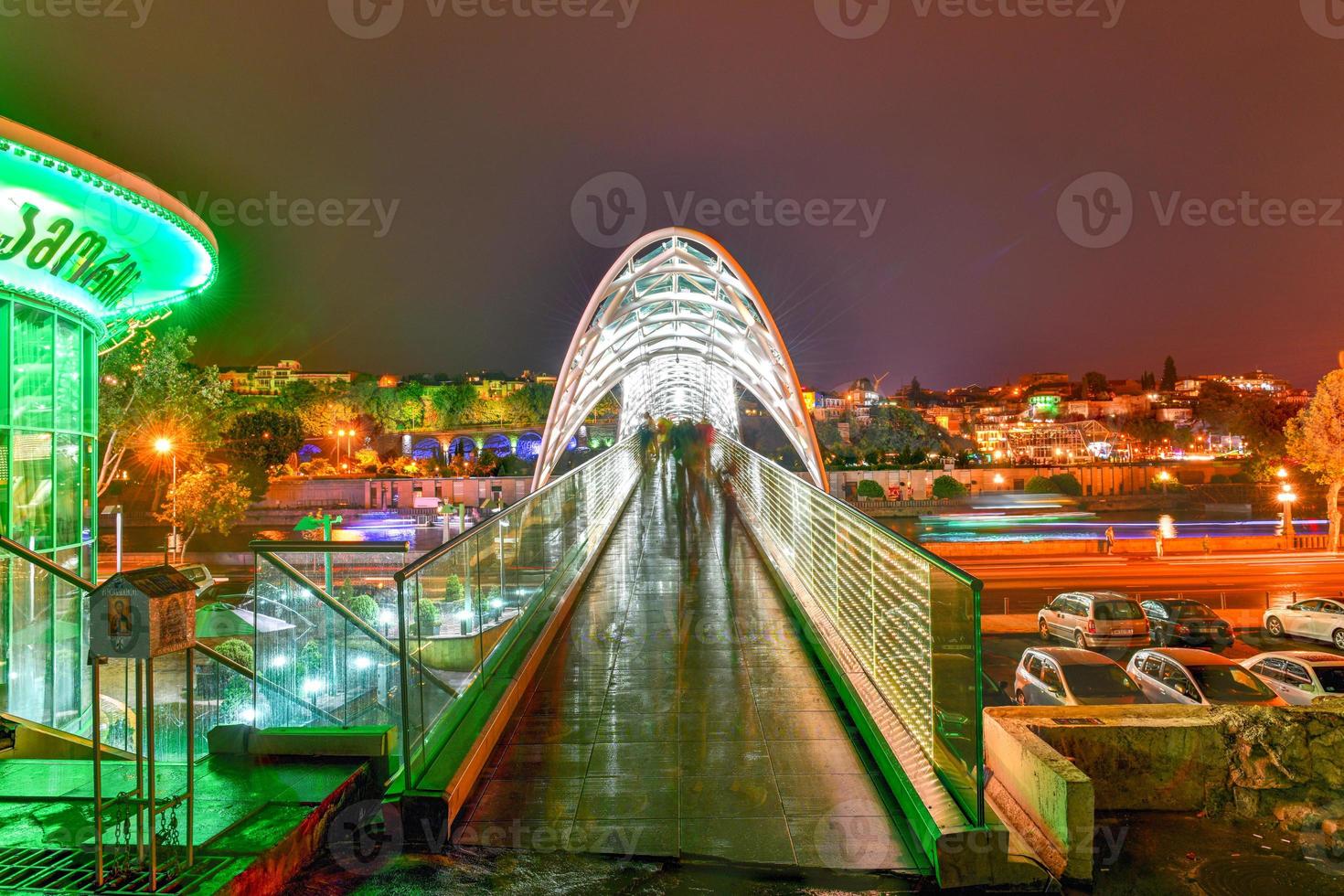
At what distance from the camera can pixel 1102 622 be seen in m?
16.0

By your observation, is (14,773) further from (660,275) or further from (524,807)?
(660,275)

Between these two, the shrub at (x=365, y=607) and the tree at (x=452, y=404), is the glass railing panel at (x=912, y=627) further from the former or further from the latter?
the tree at (x=452, y=404)

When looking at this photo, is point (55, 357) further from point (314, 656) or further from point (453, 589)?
point (453, 589)

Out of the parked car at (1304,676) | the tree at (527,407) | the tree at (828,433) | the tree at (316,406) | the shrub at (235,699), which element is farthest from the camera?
the tree at (527,407)

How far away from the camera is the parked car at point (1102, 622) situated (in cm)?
1587

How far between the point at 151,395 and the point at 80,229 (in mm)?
24204

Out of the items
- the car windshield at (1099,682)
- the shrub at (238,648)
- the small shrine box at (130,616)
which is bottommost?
the car windshield at (1099,682)

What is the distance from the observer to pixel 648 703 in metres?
6.25

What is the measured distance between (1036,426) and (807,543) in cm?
14579

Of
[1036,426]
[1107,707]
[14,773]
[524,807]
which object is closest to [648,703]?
[524,807]

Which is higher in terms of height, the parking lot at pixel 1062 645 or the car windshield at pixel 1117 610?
the car windshield at pixel 1117 610

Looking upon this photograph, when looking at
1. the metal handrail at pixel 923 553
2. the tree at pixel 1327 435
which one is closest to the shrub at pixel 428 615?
the metal handrail at pixel 923 553

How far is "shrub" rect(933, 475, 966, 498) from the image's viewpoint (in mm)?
50594

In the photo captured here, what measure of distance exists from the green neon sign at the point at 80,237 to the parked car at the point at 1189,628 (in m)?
18.6
